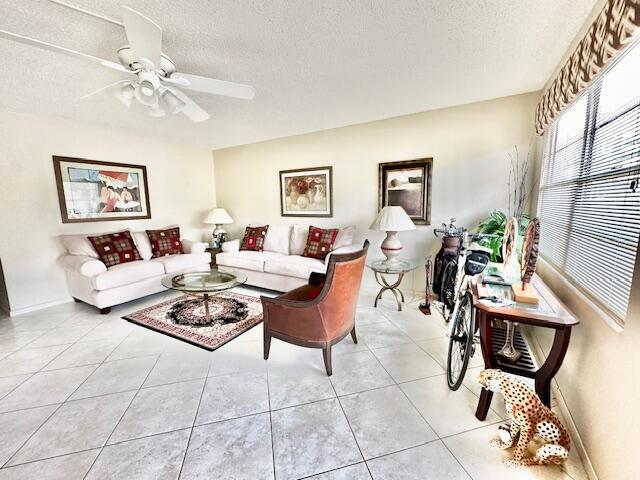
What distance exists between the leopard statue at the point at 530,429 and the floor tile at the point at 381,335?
3.67 feet

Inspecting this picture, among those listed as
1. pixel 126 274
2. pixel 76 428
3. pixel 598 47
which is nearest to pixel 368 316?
pixel 76 428

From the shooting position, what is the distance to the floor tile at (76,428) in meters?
1.41

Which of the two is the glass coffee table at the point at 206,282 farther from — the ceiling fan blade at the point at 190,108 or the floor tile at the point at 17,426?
the ceiling fan blade at the point at 190,108

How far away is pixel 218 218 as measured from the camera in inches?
190

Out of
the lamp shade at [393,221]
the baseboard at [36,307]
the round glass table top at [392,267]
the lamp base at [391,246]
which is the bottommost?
the baseboard at [36,307]

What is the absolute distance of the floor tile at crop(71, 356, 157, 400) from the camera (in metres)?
1.86

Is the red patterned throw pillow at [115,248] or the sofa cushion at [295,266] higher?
the red patterned throw pillow at [115,248]

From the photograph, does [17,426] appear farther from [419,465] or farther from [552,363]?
[552,363]

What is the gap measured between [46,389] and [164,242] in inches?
97.7

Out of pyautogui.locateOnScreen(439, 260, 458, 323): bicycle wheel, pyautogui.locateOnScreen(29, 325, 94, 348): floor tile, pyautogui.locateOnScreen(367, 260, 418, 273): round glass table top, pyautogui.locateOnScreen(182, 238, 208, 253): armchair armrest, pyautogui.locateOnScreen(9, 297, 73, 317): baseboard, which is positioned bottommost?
pyautogui.locateOnScreen(29, 325, 94, 348): floor tile

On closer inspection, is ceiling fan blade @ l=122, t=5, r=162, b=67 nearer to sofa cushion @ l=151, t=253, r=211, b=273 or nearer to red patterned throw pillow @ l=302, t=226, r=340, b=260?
red patterned throw pillow @ l=302, t=226, r=340, b=260

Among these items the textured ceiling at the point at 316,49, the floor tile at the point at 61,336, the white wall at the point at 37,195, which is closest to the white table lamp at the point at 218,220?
the white wall at the point at 37,195

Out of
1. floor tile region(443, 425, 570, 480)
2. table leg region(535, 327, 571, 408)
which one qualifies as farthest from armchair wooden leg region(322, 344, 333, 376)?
table leg region(535, 327, 571, 408)

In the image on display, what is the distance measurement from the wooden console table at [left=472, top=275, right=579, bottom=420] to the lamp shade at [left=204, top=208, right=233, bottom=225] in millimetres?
4259
